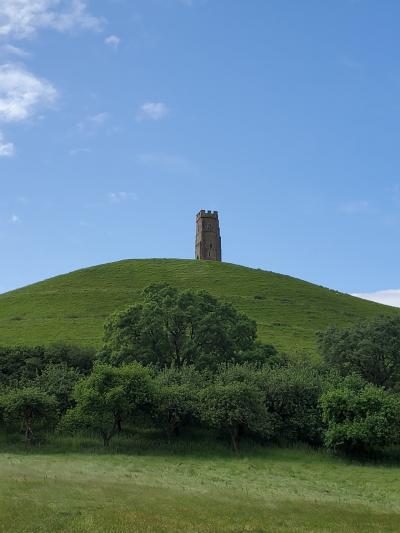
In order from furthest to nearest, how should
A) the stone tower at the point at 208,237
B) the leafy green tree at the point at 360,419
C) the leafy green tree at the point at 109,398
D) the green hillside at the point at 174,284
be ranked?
the stone tower at the point at 208,237 → the green hillside at the point at 174,284 → the leafy green tree at the point at 109,398 → the leafy green tree at the point at 360,419

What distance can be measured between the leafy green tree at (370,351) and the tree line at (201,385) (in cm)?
11

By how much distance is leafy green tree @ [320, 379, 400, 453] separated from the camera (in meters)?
40.3

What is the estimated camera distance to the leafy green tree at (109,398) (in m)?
41.8

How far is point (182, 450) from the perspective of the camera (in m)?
41.5

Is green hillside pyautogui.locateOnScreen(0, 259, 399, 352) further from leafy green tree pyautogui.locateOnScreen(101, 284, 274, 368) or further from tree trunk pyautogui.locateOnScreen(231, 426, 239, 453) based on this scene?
tree trunk pyautogui.locateOnScreen(231, 426, 239, 453)

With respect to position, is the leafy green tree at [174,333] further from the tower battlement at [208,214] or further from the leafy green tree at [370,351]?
the tower battlement at [208,214]

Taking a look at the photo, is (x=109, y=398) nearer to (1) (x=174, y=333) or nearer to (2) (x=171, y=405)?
(2) (x=171, y=405)

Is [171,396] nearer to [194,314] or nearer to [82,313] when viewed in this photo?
[194,314]

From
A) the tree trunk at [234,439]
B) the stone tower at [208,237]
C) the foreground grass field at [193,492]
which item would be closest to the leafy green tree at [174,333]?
the tree trunk at [234,439]

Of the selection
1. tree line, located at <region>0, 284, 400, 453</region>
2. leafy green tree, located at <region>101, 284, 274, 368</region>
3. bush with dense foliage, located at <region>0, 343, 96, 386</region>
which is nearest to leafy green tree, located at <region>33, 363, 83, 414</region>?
tree line, located at <region>0, 284, 400, 453</region>

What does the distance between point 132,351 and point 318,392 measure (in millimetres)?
18039

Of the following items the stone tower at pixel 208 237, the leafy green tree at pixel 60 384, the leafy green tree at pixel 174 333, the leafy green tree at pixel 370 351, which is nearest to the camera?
the leafy green tree at pixel 60 384

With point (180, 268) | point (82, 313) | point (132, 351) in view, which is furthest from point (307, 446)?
point (180, 268)

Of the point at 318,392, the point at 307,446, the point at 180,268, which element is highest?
the point at 180,268
